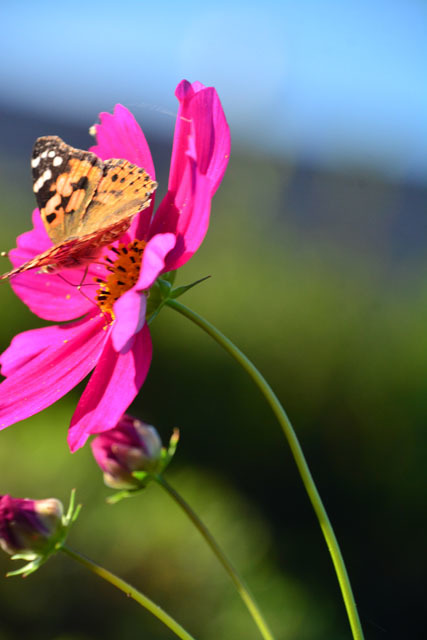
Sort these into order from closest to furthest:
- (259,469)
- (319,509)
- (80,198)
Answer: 1. (319,509)
2. (80,198)
3. (259,469)

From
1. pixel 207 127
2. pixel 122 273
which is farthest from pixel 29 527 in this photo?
pixel 207 127

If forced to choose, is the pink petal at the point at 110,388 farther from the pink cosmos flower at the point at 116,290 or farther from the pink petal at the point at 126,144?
the pink petal at the point at 126,144

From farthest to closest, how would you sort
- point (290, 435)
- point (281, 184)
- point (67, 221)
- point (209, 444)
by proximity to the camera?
point (281, 184) < point (209, 444) < point (67, 221) < point (290, 435)

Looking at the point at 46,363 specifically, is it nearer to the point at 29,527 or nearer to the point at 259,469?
the point at 29,527

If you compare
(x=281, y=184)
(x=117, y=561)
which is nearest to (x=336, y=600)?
(x=117, y=561)

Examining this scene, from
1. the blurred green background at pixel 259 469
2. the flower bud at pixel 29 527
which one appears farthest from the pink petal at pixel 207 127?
the blurred green background at pixel 259 469

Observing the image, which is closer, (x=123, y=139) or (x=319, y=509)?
(x=319, y=509)

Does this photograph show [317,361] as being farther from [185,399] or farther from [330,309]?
[185,399]
